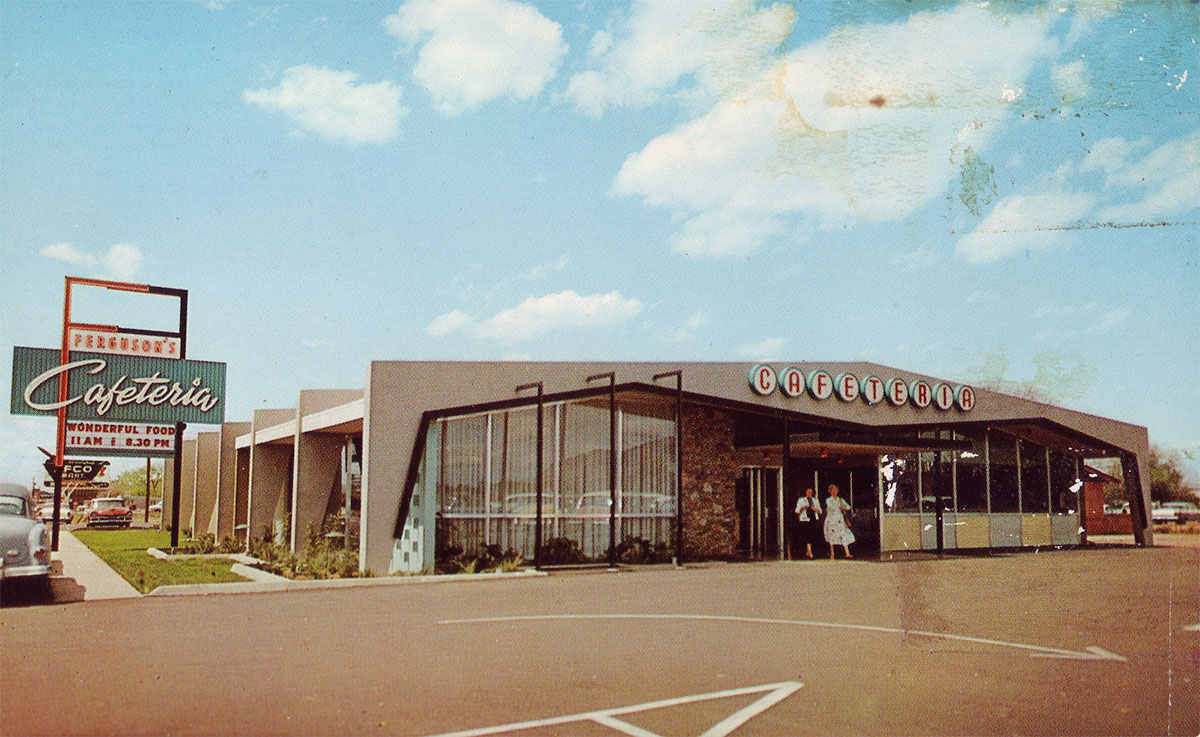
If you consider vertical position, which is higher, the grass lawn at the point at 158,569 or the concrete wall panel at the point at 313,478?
the concrete wall panel at the point at 313,478

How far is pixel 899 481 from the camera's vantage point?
23828mm

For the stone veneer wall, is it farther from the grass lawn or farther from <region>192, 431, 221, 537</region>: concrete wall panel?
<region>192, 431, 221, 537</region>: concrete wall panel

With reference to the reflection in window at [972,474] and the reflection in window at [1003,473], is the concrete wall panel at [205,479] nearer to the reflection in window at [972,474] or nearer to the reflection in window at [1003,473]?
the reflection in window at [972,474]

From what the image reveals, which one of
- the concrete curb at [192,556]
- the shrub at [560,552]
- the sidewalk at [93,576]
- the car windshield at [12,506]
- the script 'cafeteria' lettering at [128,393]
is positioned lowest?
the concrete curb at [192,556]

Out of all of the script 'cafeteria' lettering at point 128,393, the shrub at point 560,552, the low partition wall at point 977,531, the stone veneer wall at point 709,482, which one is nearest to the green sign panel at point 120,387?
the script 'cafeteria' lettering at point 128,393

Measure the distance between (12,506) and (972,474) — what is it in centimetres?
2135

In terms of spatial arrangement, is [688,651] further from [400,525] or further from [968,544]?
[968,544]

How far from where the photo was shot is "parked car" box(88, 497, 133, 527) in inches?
1839

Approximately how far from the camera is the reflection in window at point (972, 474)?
24.9 meters

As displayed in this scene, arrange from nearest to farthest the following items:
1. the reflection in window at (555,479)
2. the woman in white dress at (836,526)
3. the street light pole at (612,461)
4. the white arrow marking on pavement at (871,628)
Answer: the white arrow marking on pavement at (871,628) → the reflection in window at (555,479) → the street light pole at (612,461) → the woman in white dress at (836,526)

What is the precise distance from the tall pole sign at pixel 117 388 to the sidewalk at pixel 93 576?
151cm

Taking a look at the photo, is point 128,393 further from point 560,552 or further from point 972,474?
point 972,474

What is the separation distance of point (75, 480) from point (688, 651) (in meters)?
41.6

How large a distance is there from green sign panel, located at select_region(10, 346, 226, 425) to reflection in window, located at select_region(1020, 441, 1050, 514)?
21.1 m
